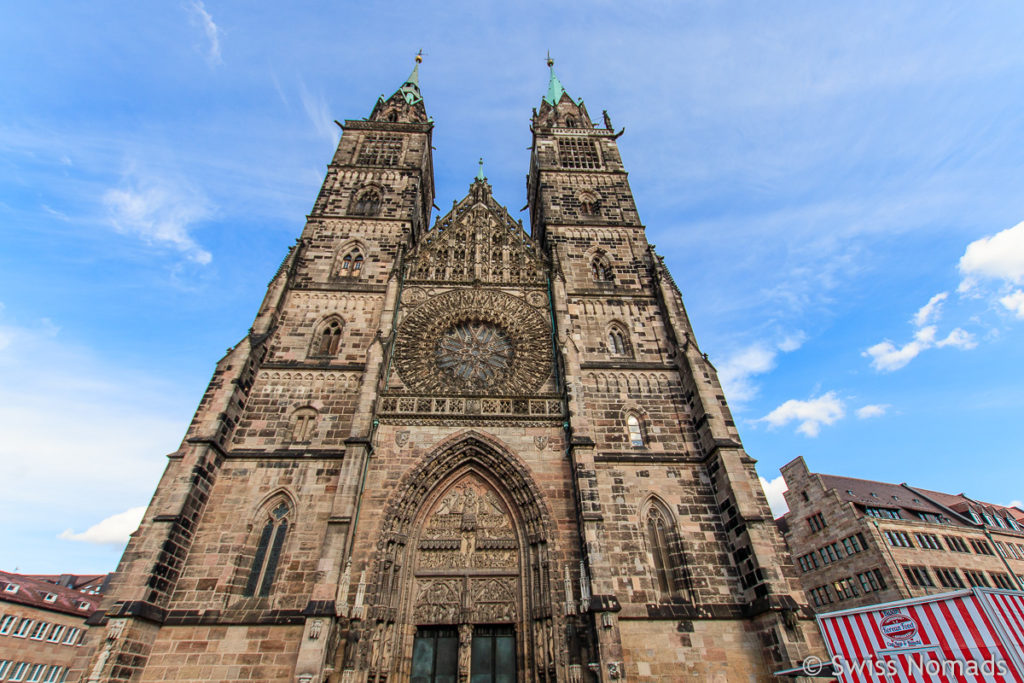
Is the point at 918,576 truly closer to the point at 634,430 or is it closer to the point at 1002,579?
the point at 1002,579

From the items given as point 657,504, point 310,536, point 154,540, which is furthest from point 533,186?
point 154,540

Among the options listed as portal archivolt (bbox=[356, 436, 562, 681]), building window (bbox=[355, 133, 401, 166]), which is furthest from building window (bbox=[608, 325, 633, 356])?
building window (bbox=[355, 133, 401, 166])

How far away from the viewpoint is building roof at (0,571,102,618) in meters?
26.3

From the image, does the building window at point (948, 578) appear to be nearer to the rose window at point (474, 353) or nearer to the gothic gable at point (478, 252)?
the gothic gable at point (478, 252)

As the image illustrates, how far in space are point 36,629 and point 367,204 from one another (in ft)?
101

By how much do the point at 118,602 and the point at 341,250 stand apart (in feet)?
40.5

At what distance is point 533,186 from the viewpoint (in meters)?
25.5

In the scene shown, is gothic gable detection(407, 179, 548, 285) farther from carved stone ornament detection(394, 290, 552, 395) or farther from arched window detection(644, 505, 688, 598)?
arched window detection(644, 505, 688, 598)

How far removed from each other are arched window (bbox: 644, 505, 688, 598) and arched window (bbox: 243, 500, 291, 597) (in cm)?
911

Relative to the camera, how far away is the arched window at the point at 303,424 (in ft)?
44.1

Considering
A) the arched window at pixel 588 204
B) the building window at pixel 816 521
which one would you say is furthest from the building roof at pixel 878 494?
the arched window at pixel 588 204

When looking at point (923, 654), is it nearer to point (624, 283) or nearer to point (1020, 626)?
point (1020, 626)

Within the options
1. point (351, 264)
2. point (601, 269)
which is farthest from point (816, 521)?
point (351, 264)

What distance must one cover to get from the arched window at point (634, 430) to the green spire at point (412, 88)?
22276mm
